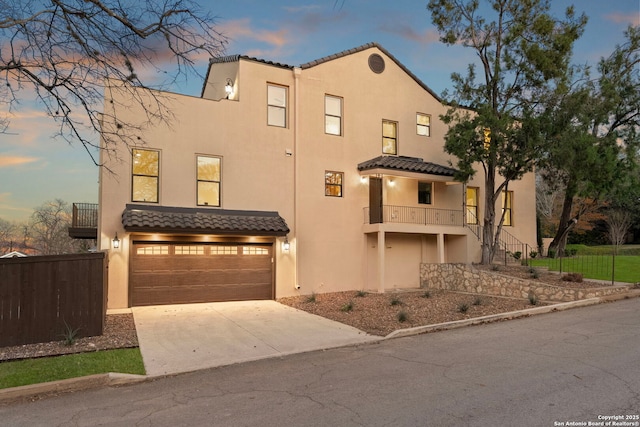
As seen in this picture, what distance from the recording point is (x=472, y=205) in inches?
888

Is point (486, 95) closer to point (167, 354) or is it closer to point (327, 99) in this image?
point (327, 99)

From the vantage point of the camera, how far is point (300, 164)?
18047 millimetres

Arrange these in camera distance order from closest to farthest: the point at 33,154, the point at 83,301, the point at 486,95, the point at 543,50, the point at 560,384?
the point at 560,384
the point at 83,301
the point at 33,154
the point at 543,50
the point at 486,95

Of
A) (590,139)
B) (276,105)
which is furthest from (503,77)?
(276,105)

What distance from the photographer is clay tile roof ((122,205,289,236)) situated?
14.3m

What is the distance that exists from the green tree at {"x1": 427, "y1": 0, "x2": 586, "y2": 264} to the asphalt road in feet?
32.8

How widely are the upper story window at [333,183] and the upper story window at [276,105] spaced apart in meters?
2.77

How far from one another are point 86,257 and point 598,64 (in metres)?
24.4

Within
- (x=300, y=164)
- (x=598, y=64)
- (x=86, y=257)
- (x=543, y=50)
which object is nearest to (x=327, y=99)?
(x=300, y=164)

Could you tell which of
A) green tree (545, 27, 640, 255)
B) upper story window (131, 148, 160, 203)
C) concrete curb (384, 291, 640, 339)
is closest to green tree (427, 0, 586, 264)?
green tree (545, 27, 640, 255)

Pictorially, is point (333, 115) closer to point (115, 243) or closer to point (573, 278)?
point (115, 243)

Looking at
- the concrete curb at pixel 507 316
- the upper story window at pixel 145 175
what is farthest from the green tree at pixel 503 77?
the upper story window at pixel 145 175

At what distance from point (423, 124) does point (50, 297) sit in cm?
1710

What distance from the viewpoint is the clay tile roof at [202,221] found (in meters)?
14.3
